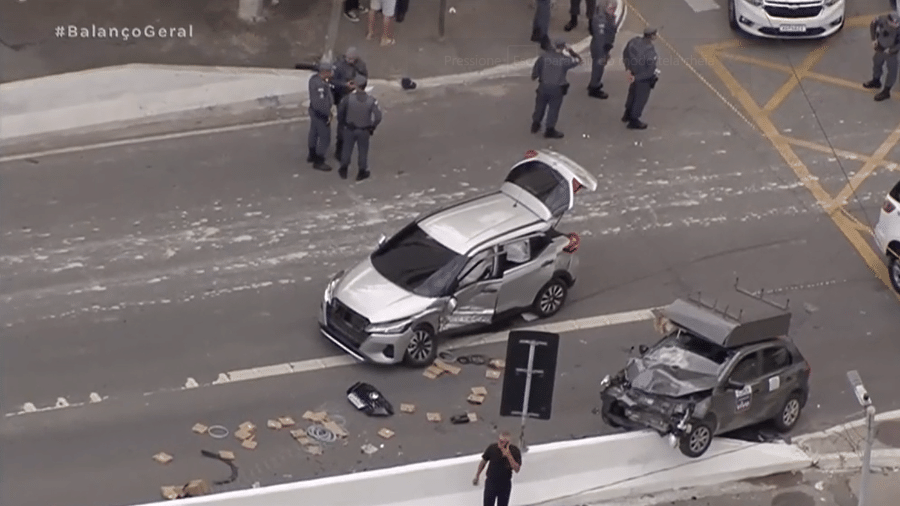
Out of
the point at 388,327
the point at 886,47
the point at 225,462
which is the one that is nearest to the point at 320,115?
the point at 388,327

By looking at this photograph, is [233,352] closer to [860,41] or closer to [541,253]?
[541,253]

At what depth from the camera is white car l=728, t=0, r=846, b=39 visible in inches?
1110

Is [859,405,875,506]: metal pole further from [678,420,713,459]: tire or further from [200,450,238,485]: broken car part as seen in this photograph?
[200,450,238,485]: broken car part

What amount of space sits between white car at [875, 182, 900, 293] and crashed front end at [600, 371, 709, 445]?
478cm

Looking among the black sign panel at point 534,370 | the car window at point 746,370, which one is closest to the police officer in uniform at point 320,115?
the car window at point 746,370

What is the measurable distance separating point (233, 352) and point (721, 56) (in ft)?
37.4

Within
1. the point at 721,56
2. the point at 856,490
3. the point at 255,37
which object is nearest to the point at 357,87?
the point at 255,37

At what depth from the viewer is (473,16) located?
28.8m

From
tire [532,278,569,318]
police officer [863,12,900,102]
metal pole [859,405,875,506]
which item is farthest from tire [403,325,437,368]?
police officer [863,12,900,102]

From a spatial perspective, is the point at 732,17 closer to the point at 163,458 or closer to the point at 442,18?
the point at 442,18

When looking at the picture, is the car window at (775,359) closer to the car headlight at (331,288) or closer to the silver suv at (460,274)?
the silver suv at (460,274)

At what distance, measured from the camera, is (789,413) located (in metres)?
19.5

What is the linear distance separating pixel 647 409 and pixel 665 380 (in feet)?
1.31

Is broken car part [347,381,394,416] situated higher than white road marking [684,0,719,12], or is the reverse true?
white road marking [684,0,719,12]
